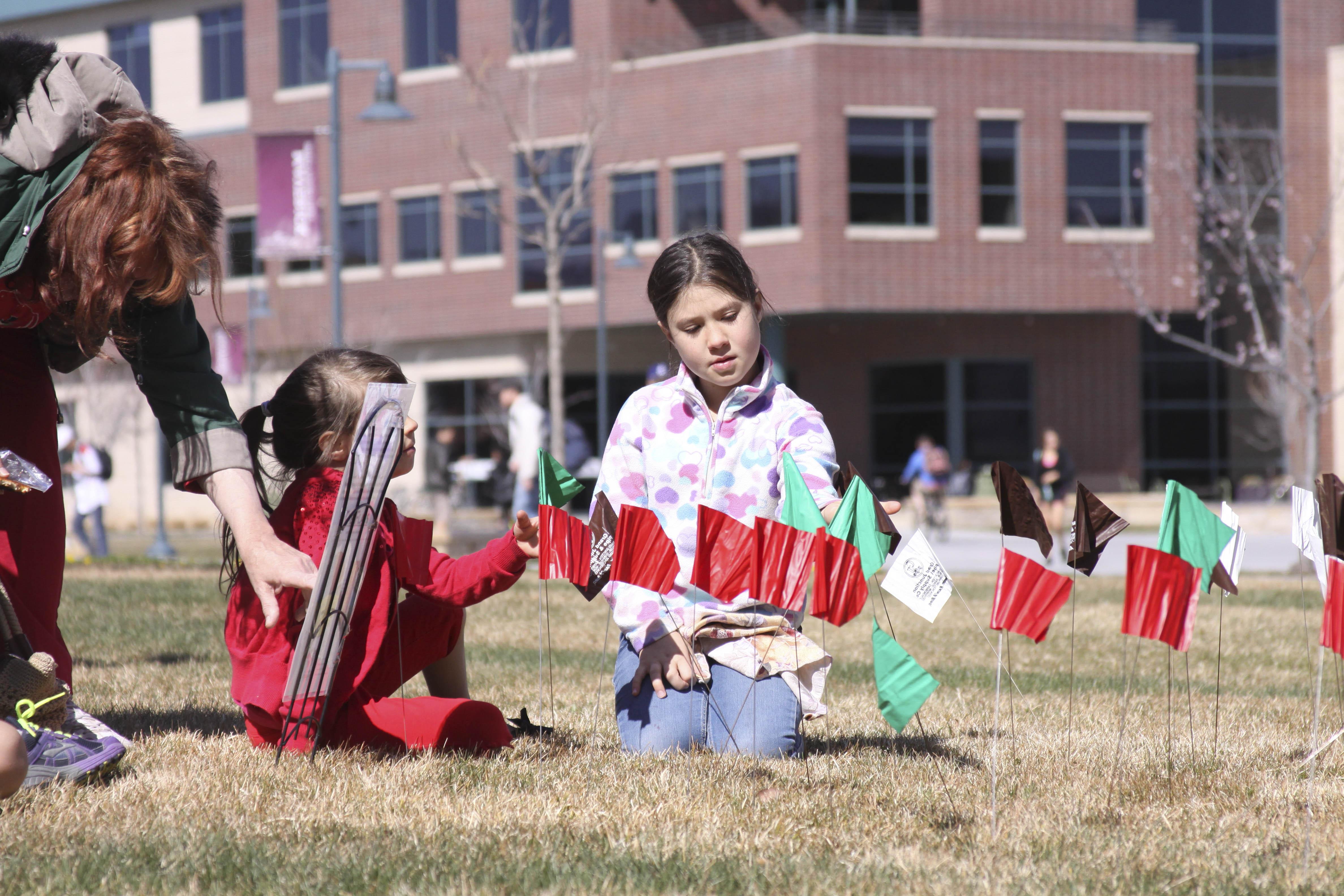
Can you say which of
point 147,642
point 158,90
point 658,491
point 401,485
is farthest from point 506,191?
point 658,491

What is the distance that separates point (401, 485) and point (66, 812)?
95.1ft

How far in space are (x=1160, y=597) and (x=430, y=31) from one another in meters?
31.4

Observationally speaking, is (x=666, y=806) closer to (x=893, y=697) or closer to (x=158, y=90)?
(x=893, y=697)

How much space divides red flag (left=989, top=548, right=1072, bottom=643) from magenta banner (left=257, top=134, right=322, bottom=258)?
1432cm

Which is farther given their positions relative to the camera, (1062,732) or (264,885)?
(1062,732)

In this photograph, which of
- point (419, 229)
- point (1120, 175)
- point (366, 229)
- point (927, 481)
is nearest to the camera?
point (927, 481)

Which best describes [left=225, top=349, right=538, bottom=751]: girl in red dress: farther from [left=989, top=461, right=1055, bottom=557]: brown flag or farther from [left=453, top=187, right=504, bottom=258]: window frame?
[left=453, top=187, right=504, bottom=258]: window frame

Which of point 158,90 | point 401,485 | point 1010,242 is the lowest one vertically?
point 401,485

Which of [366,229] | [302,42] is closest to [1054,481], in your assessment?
[366,229]

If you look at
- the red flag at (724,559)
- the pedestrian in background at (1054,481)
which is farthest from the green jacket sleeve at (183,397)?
the pedestrian in background at (1054,481)

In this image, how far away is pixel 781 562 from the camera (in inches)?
137

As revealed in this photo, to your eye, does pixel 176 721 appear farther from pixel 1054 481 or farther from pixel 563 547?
pixel 1054 481

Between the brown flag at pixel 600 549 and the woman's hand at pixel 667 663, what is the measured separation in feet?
1.16

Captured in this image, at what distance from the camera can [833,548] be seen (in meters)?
3.39
